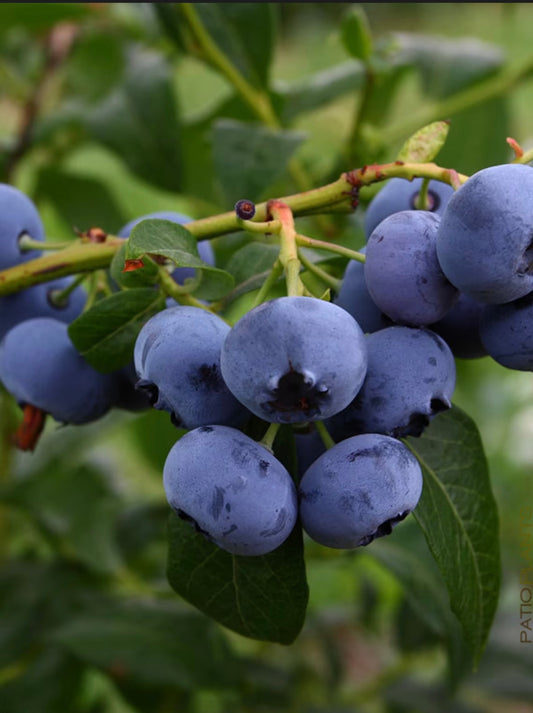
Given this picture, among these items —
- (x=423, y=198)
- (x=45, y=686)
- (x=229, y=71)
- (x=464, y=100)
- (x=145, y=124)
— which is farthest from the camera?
(x=464, y=100)

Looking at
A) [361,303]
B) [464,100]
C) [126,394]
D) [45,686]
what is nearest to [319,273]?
[361,303]

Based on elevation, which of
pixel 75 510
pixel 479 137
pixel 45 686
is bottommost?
pixel 45 686

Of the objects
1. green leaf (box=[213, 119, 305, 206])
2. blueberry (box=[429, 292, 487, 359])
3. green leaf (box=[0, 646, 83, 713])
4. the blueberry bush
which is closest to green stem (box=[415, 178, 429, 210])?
the blueberry bush

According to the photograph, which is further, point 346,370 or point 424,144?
point 424,144

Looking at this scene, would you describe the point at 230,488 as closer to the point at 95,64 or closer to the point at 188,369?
the point at 188,369

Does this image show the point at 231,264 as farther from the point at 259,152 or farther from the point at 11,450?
the point at 11,450

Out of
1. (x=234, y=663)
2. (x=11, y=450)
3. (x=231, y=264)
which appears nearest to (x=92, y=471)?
(x=11, y=450)

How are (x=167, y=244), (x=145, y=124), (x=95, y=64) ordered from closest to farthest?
(x=167, y=244)
(x=145, y=124)
(x=95, y=64)
